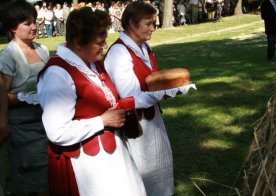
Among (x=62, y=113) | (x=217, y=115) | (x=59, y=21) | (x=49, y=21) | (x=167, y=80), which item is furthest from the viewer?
(x=59, y=21)

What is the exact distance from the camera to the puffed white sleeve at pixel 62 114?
8.33ft

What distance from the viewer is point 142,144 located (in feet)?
11.5

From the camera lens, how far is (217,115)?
734cm

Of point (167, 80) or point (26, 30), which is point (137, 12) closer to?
point (167, 80)

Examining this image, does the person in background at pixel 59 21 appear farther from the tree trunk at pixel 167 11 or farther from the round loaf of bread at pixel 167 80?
the round loaf of bread at pixel 167 80

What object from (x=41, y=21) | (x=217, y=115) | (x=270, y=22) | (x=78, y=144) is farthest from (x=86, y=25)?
(x=41, y=21)

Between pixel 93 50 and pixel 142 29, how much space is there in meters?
0.81

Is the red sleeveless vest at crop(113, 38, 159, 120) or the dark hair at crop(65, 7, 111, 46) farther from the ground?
the dark hair at crop(65, 7, 111, 46)

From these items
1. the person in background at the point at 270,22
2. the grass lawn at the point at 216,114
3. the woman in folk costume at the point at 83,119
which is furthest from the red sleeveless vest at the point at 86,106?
the person in background at the point at 270,22

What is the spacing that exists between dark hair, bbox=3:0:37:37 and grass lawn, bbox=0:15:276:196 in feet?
5.58

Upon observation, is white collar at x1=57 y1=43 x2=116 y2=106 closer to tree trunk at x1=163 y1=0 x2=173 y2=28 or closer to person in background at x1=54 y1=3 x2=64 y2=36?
tree trunk at x1=163 y1=0 x2=173 y2=28

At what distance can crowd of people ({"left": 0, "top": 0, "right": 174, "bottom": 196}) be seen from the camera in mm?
2604

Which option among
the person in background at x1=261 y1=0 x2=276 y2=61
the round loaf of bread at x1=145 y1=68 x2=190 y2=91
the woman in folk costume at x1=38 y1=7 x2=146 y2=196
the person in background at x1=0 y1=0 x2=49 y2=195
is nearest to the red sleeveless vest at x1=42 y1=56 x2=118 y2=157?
the woman in folk costume at x1=38 y1=7 x2=146 y2=196

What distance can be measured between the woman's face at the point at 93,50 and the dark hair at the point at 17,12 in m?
1.03
